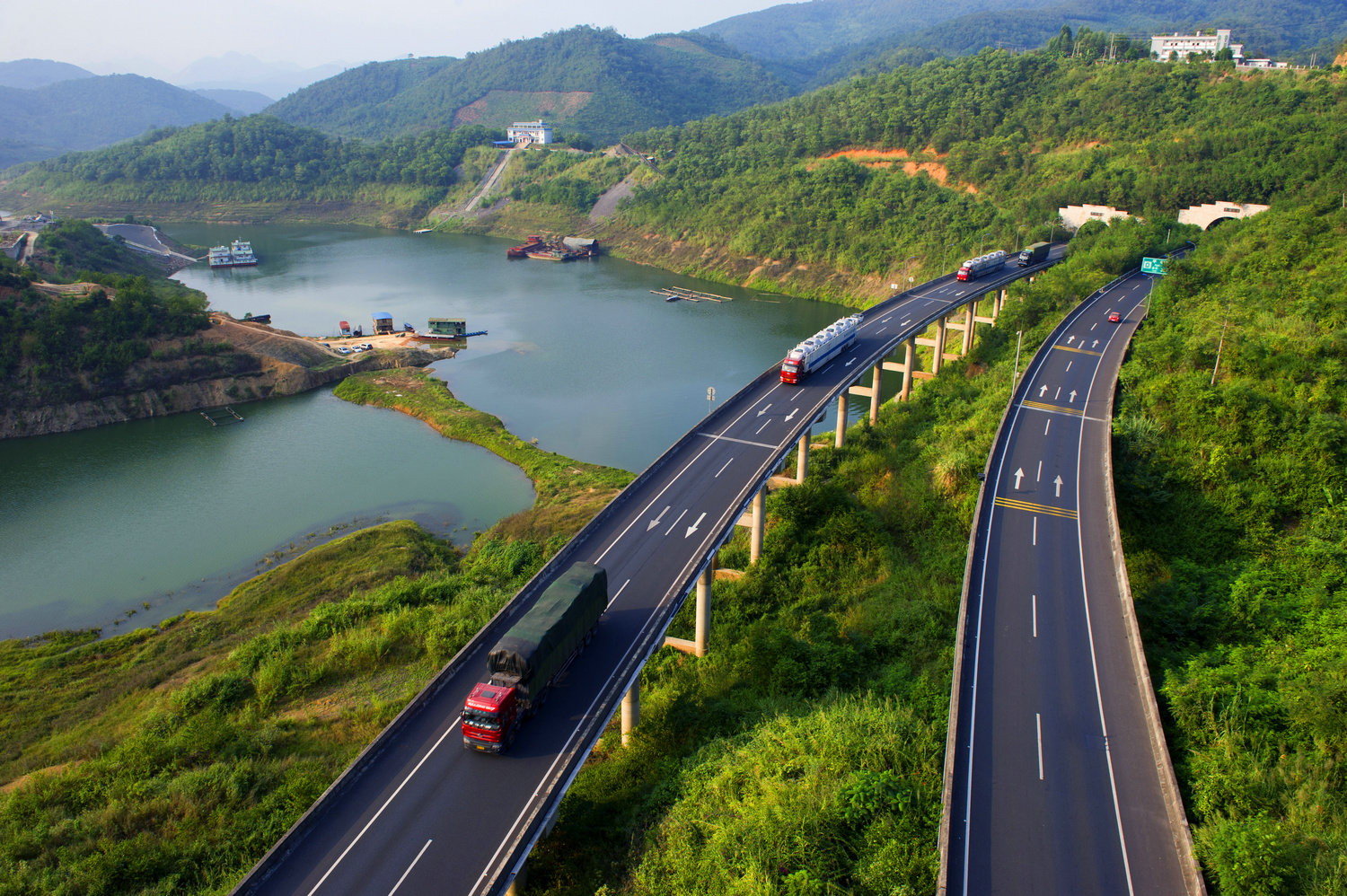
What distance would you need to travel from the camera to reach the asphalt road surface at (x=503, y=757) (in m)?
17.2

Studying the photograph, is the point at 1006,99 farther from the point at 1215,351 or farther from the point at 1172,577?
the point at 1172,577

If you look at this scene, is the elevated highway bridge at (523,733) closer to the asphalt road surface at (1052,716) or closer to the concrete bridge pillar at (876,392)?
the asphalt road surface at (1052,716)

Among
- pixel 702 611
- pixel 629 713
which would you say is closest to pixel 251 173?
pixel 702 611

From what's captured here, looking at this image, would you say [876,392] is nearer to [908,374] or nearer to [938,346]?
[908,374]

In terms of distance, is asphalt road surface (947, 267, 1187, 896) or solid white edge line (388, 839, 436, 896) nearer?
asphalt road surface (947, 267, 1187, 896)

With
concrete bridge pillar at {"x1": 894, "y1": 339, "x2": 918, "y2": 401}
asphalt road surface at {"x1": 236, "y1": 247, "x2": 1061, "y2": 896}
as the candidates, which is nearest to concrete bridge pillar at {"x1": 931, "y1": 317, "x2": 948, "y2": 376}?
concrete bridge pillar at {"x1": 894, "y1": 339, "x2": 918, "y2": 401}

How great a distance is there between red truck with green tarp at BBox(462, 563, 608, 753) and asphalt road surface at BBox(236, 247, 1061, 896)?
0.65m

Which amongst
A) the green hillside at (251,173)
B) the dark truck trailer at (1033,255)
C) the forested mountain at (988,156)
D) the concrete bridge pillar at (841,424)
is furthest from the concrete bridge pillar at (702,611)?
the green hillside at (251,173)

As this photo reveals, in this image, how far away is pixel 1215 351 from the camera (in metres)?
43.8

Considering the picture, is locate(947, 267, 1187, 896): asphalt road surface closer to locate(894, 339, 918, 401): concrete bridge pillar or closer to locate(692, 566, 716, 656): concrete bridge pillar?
locate(692, 566, 716, 656): concrete bridge pillar

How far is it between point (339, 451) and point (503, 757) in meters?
45.4

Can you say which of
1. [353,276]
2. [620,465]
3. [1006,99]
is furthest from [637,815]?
[1006,99]

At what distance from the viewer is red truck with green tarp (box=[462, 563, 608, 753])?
1997cm

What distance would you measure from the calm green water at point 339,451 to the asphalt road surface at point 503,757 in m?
19.0
